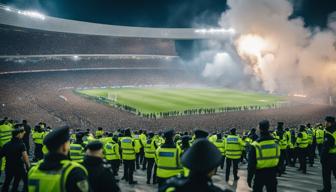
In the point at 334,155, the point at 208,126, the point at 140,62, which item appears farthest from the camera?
the point at 140,62

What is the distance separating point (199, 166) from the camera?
2205 mm

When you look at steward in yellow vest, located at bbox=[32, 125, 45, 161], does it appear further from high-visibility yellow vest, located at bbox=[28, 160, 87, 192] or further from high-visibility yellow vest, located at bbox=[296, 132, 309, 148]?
high-visibility yellow vest, located at bbox=[296, 132, 309, 148]

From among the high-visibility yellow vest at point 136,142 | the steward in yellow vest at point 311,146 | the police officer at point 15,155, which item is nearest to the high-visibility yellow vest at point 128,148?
the high-visibility yellow vest at point 136,142

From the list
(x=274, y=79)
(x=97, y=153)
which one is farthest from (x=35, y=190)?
(x=274, y=79)

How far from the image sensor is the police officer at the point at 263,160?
5296 mm

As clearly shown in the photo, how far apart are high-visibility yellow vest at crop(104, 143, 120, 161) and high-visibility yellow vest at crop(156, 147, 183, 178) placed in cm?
362

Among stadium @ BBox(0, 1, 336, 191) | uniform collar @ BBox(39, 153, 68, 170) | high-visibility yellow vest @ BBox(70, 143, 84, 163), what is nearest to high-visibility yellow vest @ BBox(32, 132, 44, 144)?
stadium @ BBox(0, 1, 336, 191)

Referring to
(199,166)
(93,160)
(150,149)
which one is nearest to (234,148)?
(150,149)

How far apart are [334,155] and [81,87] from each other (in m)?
55.1

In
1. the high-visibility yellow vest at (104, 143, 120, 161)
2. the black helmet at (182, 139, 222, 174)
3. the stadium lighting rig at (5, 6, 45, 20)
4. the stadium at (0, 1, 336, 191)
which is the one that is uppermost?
the stadium lighting rig at (5, 6, 45, 20)

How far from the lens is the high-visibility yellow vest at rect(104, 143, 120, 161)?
29.1ft

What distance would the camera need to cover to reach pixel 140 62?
254 ft

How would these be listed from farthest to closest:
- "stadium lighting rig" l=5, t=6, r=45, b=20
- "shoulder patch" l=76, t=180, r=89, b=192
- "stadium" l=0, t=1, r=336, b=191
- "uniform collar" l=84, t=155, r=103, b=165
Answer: "stadium lighting rig" l=5, t=6, r=45, b=20, "stadium" l=0, t=1, r=336, b=191, "uniform collar" l=84, t=155, r=103, b=165, "shoulder patch" l=76, t=180, r=89, b=192

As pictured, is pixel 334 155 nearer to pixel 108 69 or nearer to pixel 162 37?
pixel 108 69
